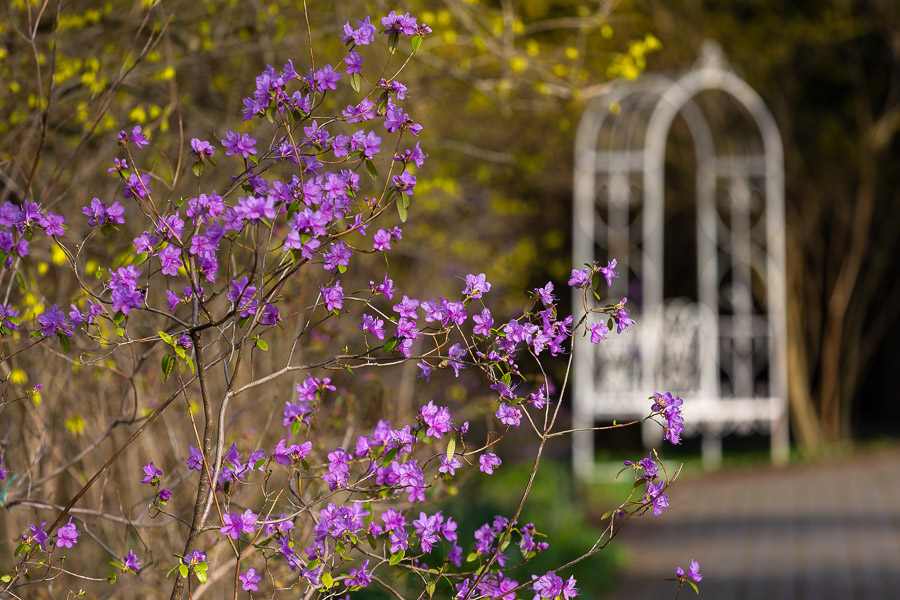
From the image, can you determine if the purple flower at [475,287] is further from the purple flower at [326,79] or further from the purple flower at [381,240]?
the purple flower at [326,79]

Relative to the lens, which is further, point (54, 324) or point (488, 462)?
point (488, 462)

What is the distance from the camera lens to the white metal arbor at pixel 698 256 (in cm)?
919

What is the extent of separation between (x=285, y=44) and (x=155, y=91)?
52 cm

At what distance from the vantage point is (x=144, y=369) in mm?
3359

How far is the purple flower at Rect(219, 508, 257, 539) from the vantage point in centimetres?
177

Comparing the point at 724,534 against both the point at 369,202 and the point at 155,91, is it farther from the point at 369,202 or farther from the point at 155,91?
the point at 369,202

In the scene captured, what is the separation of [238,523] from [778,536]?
5.28 meters

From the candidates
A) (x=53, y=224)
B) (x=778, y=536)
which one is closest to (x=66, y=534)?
(x=53, y=224)

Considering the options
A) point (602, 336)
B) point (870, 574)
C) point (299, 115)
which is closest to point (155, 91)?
point (299, 115)

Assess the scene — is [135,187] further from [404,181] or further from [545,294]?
[545,294]

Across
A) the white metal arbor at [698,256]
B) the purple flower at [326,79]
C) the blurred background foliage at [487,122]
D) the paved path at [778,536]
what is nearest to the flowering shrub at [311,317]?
the purple flower at [326,79]

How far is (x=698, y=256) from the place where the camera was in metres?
11.5

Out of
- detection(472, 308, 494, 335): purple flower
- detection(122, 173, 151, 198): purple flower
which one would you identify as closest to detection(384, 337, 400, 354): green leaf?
detection(472, 308, 494, 335): purple flower

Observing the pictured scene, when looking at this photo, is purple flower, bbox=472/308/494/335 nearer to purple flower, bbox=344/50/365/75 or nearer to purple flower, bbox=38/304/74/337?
purple flower, bbox=344/50/365/75
